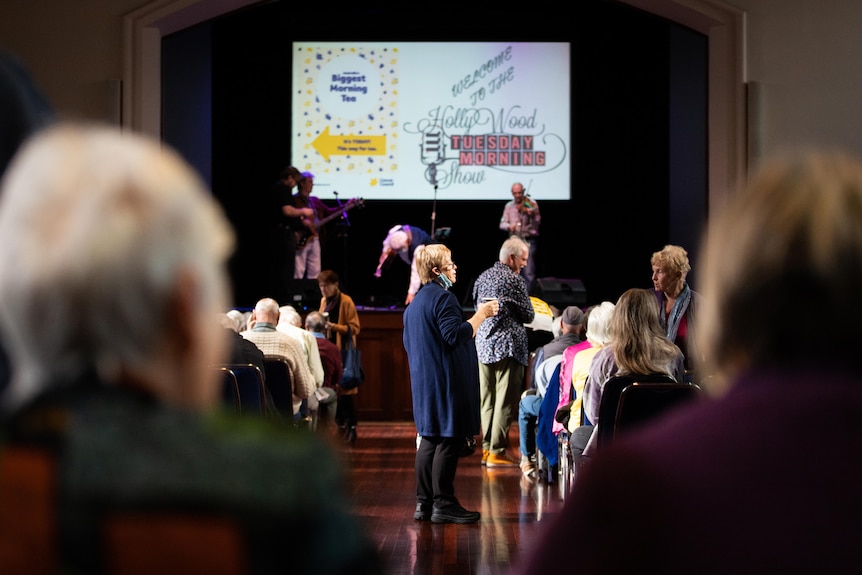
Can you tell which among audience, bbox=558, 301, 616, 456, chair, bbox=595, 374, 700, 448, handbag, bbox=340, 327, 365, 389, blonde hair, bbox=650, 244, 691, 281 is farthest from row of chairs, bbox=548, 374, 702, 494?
handbag, bbox=340, 327, 365, 389

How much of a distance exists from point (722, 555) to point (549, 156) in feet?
39.1

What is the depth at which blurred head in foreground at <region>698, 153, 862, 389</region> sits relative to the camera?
942 mm

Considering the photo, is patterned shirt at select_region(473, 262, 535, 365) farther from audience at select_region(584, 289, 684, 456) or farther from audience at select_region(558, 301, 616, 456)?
audience at select_region(584, 289, 684, 456)

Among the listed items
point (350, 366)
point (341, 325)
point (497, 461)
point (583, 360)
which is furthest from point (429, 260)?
point (341, 325)

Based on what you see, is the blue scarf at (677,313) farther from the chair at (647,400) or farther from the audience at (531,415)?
the chair at (647,400)

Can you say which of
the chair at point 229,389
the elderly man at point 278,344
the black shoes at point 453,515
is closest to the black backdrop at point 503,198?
the elderly man at point 278,344

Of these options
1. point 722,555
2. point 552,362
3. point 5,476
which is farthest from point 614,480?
point 552,362

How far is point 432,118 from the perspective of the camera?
12477 millimetres

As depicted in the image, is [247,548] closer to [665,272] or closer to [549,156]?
[665,272]

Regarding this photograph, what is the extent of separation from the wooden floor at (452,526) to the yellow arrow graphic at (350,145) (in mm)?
4923

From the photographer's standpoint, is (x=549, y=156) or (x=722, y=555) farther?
(x=549, y=156)

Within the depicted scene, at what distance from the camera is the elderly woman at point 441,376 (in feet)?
16.9

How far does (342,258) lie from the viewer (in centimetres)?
1331

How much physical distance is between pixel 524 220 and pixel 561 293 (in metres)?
1.54
